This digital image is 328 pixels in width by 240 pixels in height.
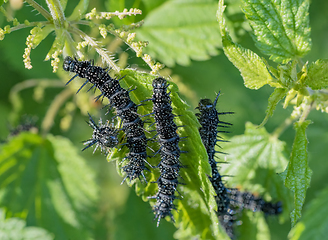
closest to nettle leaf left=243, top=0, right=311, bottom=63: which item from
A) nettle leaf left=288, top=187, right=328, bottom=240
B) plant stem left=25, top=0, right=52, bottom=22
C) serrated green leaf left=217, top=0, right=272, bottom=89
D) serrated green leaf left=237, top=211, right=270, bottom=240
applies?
serrated green leaf left=217, top=0, right=272, bottom=89

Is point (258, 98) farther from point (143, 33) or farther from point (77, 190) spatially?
point (77, 190)

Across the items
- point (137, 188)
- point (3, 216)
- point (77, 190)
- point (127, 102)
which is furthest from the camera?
point (77, 190)

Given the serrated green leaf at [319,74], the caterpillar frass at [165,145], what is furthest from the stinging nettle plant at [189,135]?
the caterpillar frass at [165,145]

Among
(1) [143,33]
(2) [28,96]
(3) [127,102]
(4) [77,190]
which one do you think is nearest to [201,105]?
(3) [127,102]

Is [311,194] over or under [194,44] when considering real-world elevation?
under

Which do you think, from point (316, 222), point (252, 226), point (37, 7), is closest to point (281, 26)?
point (37, 7)

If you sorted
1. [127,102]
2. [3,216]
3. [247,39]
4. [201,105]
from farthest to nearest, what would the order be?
[247,39]
[3,216]
[201,105]
[127,102]
